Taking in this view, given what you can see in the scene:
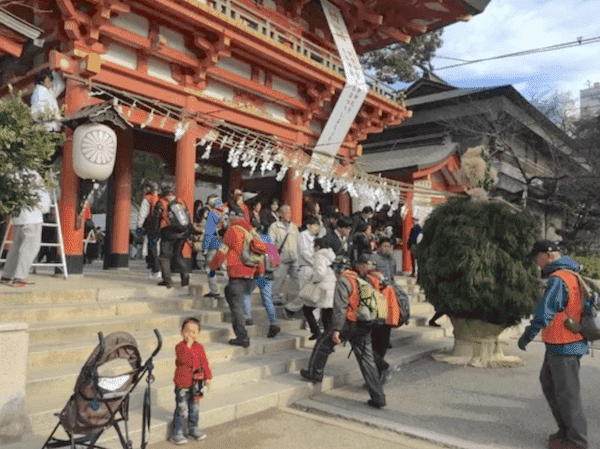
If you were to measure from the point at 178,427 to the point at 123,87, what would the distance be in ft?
23.1

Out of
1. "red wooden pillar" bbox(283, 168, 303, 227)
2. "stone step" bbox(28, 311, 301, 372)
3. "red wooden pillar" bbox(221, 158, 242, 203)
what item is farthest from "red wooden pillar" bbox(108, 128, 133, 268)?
"stone step" bbox(28, 311, 301, 372)

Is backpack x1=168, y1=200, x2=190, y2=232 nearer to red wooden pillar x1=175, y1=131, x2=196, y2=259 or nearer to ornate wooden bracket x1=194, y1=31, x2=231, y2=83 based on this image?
red wooden pillar x1=175, y1=131, x2=196, y2=259

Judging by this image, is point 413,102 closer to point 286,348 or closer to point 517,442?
point 286,348

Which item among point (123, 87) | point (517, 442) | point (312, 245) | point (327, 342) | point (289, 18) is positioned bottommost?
point (517, 442)

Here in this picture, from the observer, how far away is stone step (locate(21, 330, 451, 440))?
427cm

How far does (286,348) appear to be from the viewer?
22.1 ft

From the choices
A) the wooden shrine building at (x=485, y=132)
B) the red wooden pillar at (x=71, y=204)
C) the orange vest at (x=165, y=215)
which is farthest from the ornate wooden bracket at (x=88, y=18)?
the wooden shrine building at (x=485, y=132)

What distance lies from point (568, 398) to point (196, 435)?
3065 mm

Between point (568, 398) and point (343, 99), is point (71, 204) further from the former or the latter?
point (568, 398)

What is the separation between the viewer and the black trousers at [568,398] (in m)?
4.06

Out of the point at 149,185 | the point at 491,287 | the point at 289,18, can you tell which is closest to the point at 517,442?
the point at 491,287

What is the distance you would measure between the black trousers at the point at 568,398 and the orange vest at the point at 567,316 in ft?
0.47

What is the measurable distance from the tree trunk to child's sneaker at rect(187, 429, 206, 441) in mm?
4476

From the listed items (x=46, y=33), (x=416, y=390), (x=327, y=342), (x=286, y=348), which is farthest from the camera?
(x=46, y=33)
